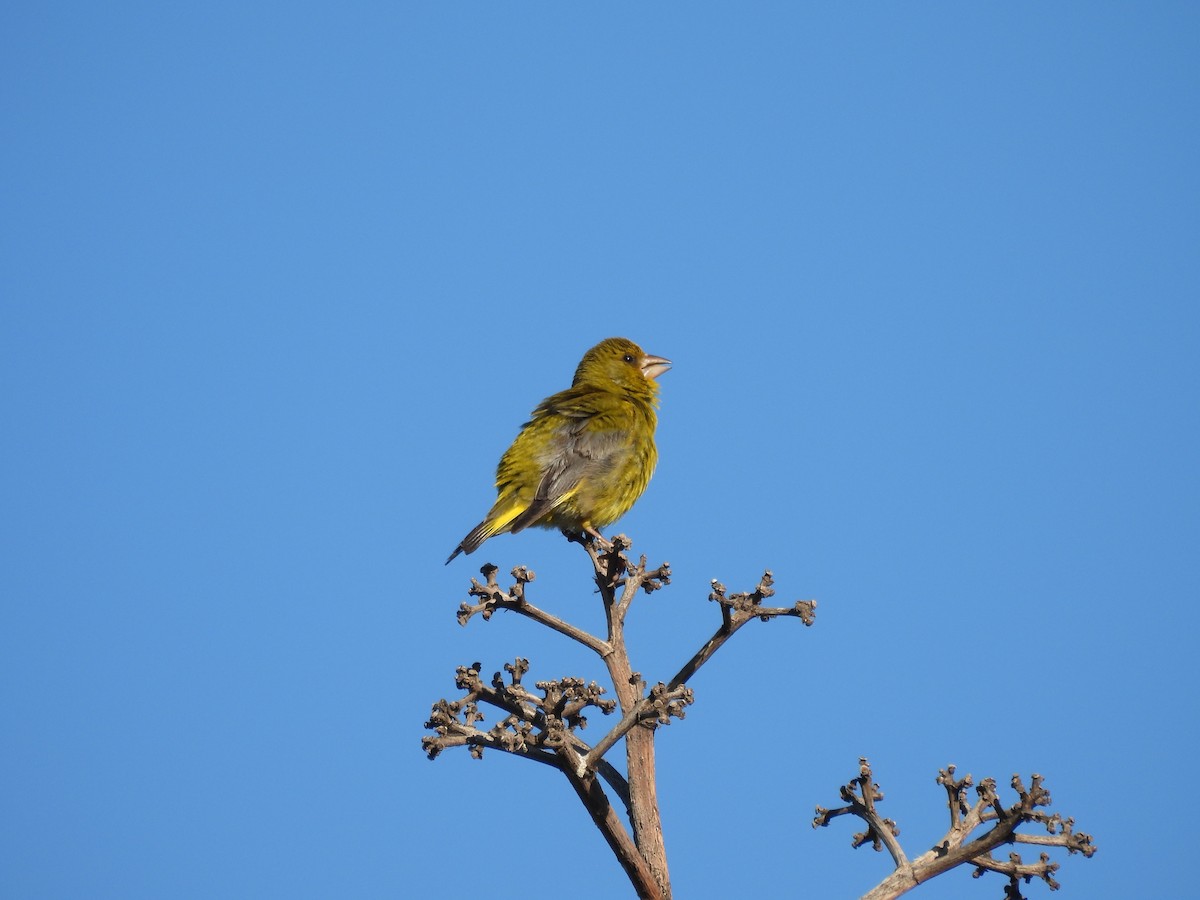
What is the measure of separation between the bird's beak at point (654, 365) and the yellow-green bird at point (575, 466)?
55 centimetres

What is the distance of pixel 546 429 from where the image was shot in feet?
27.5

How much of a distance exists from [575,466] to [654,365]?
172 centimetres

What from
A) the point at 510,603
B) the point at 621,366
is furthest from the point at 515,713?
the point at 621,366

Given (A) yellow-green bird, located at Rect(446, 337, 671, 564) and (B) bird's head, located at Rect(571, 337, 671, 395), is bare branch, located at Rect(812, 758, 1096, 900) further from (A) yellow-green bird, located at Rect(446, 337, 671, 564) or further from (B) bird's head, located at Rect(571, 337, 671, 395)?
(B) bird's head, located at Rect(571, 337, 671, 395)

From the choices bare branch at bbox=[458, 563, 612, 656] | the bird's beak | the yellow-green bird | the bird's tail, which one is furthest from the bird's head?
bare branch at bbox=[458, 563, 612, 656]

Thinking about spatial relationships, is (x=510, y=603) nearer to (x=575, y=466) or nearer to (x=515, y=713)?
(x=515, y=713)

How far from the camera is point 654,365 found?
949 cm

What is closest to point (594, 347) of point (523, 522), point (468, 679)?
point (523, 522)

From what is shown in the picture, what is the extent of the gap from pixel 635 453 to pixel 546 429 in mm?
608

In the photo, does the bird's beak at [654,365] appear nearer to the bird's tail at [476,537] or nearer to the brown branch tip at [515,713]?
the bird's tail at [476,537]

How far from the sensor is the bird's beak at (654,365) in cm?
947

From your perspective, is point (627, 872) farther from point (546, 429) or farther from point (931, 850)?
point (546, 429)

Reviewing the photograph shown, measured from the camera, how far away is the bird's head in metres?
9.34

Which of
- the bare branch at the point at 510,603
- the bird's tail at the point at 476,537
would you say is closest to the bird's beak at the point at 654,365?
the bird's tail at the point at 476,537
